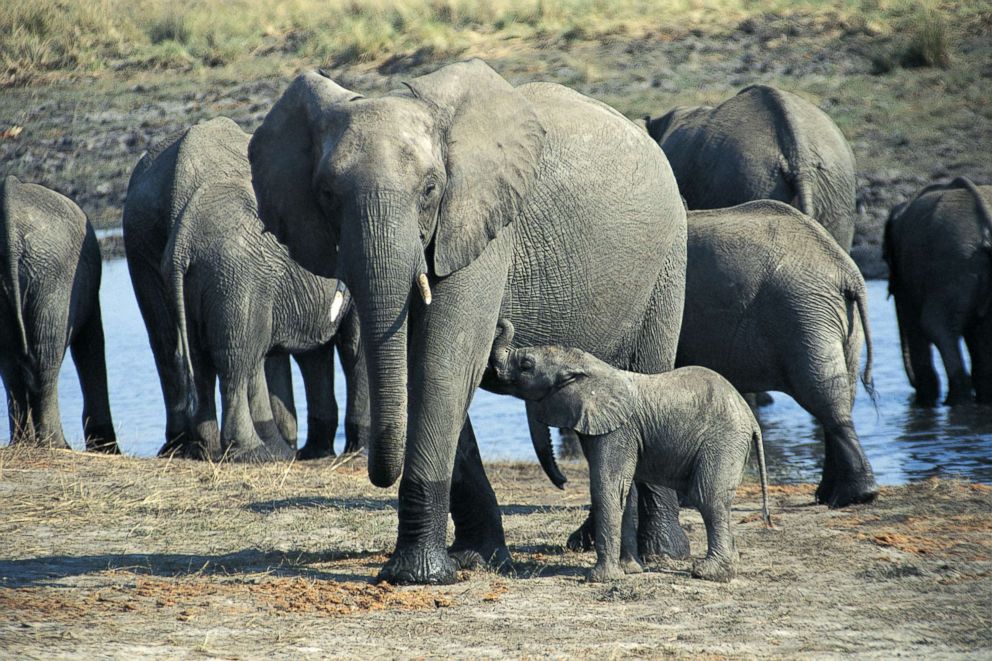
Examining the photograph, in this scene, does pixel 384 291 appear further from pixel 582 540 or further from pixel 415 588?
pixel 582 540

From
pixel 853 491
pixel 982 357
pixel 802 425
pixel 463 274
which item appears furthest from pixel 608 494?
pixel 982 357

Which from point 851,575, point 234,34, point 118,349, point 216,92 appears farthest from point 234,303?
point 234,34

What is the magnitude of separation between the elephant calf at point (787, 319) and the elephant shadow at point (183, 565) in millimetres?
2743

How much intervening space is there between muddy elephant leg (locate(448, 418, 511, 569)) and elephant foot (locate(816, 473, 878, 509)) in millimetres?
2570

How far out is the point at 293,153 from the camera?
6.66 metres

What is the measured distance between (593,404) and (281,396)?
5708mm

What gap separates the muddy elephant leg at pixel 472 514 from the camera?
7.16 m

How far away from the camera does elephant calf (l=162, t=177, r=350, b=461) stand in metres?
10.3

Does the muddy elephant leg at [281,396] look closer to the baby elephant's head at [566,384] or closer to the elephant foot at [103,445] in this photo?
the elephant foot at [103,445]

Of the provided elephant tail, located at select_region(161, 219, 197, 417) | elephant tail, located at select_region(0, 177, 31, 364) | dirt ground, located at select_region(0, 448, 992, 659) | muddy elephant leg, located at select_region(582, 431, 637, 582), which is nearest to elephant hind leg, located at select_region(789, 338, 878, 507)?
dirt ground, located at select_region(0, 448, 992, 659)

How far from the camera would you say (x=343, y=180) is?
20.1 feet

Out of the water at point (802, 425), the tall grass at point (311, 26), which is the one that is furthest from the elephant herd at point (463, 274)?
the tall grass at point (311, 26)

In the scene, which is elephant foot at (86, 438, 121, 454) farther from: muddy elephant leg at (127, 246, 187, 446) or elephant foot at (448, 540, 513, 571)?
elephant foot at (448, 540, 513, 571)

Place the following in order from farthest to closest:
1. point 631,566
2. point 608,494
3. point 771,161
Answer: point 771,161 → point 631,566 → point 608,494
